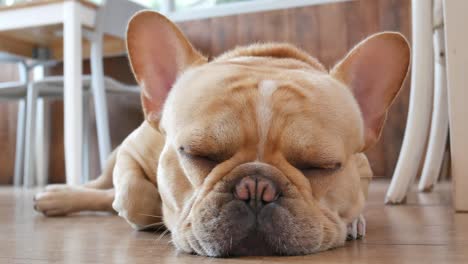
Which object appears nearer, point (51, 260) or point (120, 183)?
point (51, 260)

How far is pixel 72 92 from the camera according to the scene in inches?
112

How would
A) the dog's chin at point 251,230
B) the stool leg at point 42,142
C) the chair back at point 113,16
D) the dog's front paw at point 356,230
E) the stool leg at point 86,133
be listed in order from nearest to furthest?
the dog's chin at point 251,230
the dog's front paw at point 356,230
the chair back at point 113,16
the stool leg at point 86,133
the stool leg at point 42,142

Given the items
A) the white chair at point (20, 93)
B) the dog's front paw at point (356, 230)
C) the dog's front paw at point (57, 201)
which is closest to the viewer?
the dog's front paw at point (356, 230)

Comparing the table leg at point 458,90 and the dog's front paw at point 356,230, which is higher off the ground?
the table leg at point 458,90

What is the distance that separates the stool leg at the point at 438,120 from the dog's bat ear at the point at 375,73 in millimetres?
807

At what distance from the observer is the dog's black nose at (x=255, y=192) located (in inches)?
35.5

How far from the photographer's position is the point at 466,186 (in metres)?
1.59

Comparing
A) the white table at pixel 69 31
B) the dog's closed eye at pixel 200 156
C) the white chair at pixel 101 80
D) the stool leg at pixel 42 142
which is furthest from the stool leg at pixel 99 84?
the dog's closed eye at pixel 200 156

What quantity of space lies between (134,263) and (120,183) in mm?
479

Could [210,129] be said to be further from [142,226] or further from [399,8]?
[399,8]

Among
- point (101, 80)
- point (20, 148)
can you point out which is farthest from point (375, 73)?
point (20, 148)

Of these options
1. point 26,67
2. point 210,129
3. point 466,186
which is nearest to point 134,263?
point 210,129

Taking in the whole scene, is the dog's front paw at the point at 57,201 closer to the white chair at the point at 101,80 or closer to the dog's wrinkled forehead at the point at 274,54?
the dog's wrinkled forehead at the point at 274,54

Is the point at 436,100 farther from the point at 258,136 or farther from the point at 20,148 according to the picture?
the point at 20,148
